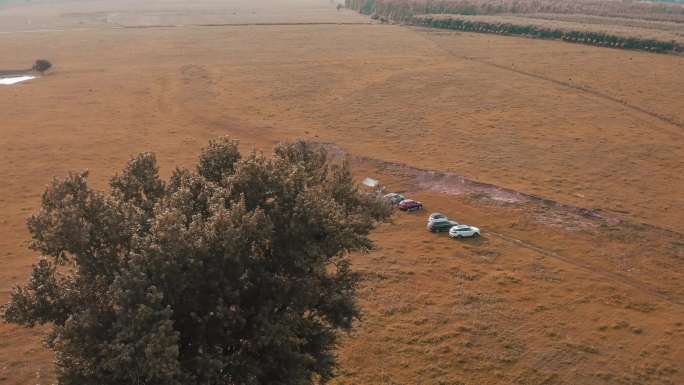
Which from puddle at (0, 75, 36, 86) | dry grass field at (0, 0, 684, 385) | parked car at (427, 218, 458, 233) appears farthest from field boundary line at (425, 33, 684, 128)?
puddle at (0, 75, 36, 86)

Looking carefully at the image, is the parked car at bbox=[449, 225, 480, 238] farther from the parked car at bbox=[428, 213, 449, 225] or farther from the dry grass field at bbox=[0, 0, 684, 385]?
the parked car at bbox=[428, 213, 449, 225]

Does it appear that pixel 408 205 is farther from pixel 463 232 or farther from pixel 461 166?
pixel 461 166


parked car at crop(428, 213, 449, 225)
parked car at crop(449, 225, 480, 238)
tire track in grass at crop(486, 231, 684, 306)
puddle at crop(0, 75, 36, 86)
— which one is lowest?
tire track in grass at crop(486, 231, 684, 306)

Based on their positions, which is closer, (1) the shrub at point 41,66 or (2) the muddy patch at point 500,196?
(2) the muddy patch at point 500,196

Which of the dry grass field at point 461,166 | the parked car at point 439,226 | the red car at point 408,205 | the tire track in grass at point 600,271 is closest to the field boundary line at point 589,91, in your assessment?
the dry grass field at point 461,166

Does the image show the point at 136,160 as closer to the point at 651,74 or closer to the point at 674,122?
the point at 674,122

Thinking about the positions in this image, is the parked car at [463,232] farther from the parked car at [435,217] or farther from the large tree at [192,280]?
the large tree at [192,280]
